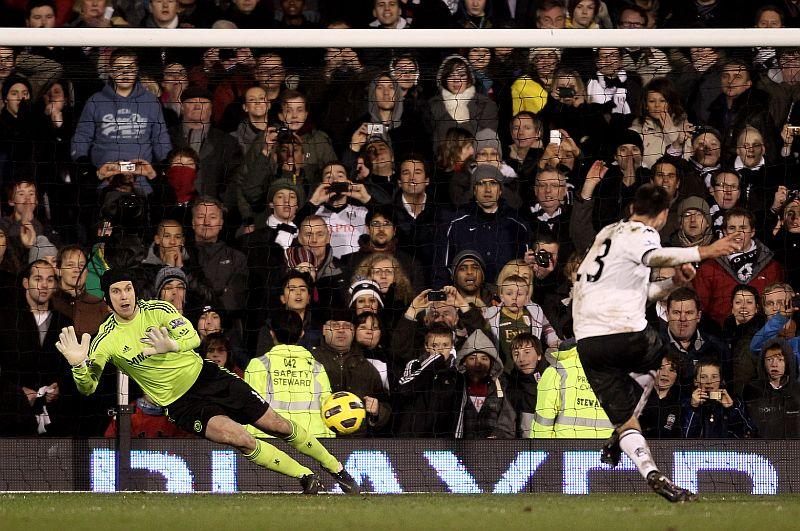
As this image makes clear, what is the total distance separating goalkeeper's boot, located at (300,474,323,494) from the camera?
7379 millimetres

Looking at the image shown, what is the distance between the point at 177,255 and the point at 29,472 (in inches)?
70.1

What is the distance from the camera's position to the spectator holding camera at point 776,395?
8.17 meters

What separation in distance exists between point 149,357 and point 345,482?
4.59 feet

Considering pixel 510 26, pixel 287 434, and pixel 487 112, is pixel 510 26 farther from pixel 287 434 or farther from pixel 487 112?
pixel 287 434

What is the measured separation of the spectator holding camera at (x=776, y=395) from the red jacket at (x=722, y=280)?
0.45 metres

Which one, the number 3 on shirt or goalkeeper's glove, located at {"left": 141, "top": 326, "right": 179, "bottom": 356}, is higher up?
the number 3 on shirt

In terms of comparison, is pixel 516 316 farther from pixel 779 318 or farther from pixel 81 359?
pixel 81 359

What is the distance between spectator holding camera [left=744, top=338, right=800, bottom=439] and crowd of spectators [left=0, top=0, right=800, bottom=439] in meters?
0.02

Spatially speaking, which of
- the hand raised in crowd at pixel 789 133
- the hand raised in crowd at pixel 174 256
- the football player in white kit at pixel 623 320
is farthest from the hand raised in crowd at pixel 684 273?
the hand raised in crowd at pixel 174 256

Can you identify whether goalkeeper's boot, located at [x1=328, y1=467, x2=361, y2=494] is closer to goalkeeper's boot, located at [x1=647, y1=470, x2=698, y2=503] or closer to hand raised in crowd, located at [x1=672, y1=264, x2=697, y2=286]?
goalkeeper's boot, located at [x1=647, y1=470, x2=698, y2=503]

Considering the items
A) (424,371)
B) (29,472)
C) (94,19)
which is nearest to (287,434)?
(424,371)

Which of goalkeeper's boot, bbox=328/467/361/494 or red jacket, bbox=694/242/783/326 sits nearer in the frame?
goalkeeper's boot, bbox=328/467/361/494

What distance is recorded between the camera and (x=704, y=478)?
7.96m

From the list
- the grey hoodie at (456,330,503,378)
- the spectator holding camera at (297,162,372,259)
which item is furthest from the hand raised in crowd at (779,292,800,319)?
the spectator holding camera at (297,162,372,259)
